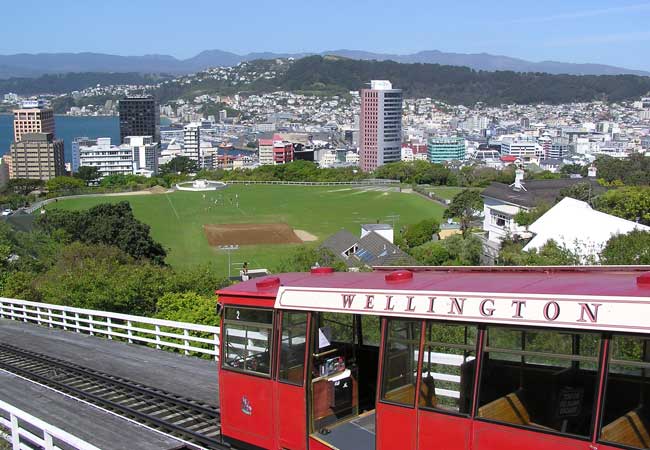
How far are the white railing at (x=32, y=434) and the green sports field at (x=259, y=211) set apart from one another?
4824 cm

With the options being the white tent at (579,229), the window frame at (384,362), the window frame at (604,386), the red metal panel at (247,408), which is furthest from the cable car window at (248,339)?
the white tent at (579,229)

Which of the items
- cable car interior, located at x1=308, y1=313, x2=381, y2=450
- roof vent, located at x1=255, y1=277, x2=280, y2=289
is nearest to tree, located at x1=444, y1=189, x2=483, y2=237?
roof vent, located at x1=255, y1=277, x2=280, y2=289

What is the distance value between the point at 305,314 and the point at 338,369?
0.76 metres

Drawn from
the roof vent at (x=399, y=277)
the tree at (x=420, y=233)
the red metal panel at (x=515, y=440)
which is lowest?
the tree at (x=420, y=233)

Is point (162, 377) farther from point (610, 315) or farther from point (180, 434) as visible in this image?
point (610, 315)

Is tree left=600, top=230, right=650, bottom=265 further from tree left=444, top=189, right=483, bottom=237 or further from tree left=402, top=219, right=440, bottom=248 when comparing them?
tree left=444, top=189, right=483, bottom=237

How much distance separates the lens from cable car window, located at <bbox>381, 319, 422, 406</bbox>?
756 cm

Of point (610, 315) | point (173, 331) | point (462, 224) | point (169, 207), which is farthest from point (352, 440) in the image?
point (169, 207)

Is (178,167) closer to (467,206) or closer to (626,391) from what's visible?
(467,206)

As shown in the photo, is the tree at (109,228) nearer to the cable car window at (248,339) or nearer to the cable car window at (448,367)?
the cable car window at (248,339)

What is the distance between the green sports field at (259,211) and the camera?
67.1 metres

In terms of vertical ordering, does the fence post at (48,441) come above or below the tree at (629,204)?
above

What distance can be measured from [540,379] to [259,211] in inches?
3504

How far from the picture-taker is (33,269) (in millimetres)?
34875
